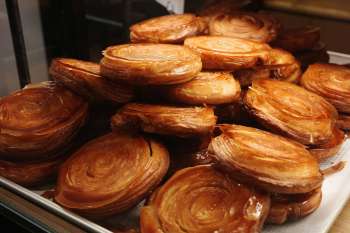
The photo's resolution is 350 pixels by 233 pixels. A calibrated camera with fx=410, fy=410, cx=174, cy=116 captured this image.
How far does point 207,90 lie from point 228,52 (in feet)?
0.75

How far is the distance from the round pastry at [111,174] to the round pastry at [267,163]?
19 cm

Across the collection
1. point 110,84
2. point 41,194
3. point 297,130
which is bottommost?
point 41,194

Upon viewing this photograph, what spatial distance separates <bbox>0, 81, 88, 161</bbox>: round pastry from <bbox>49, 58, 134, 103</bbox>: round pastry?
0.05 meters

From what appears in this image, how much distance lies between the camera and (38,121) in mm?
1295

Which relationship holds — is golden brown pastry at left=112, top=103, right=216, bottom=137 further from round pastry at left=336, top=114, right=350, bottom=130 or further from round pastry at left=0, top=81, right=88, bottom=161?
round pastry at left=336, top=114, right=350, bottom=130

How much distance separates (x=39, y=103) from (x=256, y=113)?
724mm

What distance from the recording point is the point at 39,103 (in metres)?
1.37

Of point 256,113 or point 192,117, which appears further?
point 256,113

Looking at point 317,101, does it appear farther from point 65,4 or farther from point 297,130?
point 65,4

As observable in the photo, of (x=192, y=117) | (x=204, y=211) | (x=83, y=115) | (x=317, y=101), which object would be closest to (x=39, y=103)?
(x=83, y=115)

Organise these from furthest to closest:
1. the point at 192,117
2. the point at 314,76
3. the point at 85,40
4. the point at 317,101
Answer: the point at 85,40
the point at 314,76
the point at 317,101
the point at 192,117

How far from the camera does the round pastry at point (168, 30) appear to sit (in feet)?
5.35

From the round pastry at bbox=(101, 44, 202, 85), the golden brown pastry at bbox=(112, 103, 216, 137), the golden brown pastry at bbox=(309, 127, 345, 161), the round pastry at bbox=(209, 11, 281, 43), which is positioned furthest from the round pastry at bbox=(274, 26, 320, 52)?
the golden brown pastry at bbox=(112, 103, 216, 137)

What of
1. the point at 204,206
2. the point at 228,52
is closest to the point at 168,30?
the point at 228,52
